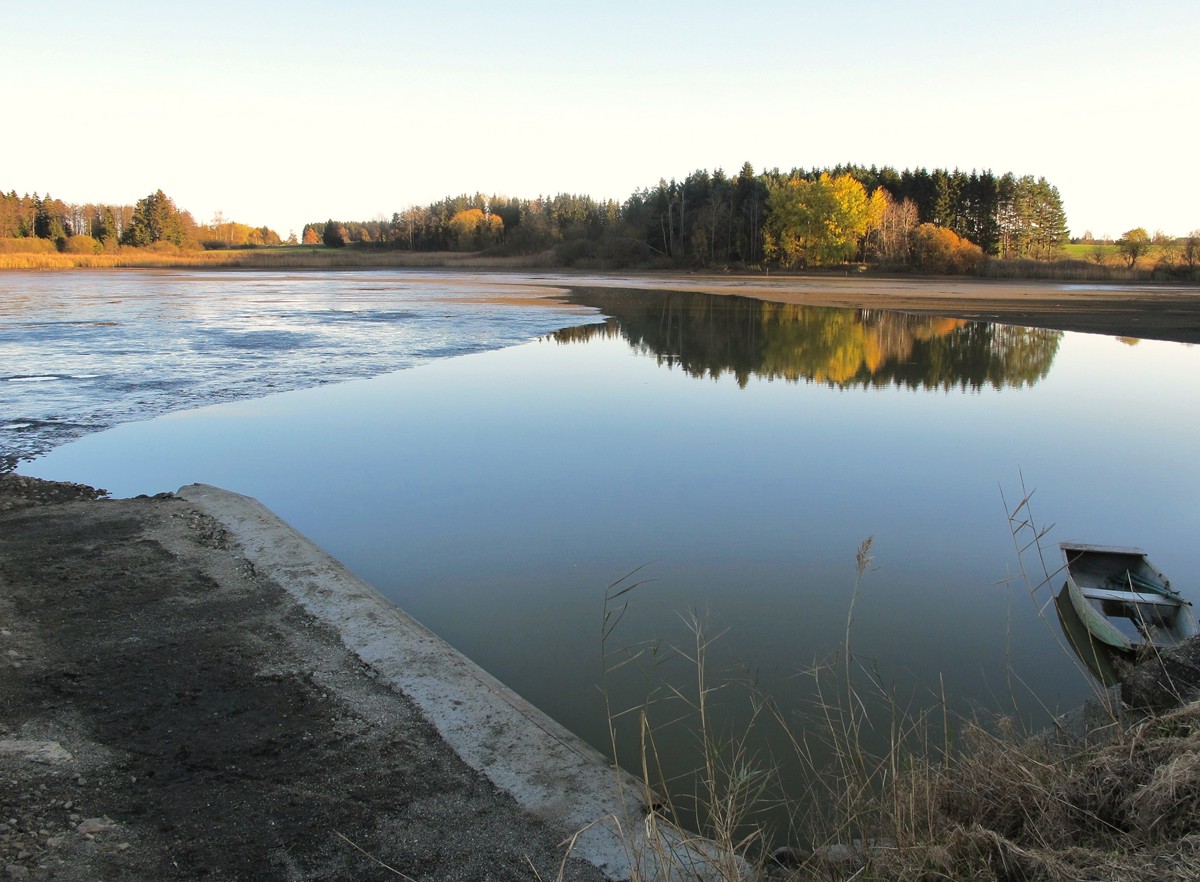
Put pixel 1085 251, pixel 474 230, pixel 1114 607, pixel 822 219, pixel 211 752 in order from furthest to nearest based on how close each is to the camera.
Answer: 1. pixel 474 230
2. pixel 1085 251
3. pixel 822 219
4. pixel 1114 607
5. pixel 211 752

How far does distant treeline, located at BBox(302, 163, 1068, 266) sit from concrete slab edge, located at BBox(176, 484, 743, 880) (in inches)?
2341

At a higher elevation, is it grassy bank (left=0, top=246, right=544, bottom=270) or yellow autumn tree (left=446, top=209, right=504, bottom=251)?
yellow autumn tree (left=446, top=209, right=504, bottom=251)

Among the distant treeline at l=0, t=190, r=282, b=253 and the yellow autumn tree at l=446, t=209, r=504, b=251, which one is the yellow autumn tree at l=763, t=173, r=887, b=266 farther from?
the distant treeline at l=0, t=190, r=282, b=253

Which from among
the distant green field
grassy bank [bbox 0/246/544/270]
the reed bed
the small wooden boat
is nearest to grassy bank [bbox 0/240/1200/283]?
grassy bank [bbox 0/246/544/270]

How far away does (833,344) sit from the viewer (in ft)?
69.6

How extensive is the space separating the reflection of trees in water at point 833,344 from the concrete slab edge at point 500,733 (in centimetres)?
1087

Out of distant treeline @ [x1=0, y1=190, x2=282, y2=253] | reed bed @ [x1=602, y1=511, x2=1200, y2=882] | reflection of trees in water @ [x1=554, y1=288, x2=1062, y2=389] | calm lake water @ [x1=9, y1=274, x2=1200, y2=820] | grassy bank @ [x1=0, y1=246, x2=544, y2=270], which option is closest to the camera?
reed bed @ [x1=602, y1=511, x2=1200, y2=882]

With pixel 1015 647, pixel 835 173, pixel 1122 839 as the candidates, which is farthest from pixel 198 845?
pixel 835 173

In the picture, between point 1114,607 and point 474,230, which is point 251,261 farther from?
point 1114,607

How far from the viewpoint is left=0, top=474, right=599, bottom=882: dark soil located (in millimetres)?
3205

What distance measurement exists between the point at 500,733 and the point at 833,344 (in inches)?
733

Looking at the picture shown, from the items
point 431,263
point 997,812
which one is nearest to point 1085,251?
point 431,263

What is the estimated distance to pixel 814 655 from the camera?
5176 mm

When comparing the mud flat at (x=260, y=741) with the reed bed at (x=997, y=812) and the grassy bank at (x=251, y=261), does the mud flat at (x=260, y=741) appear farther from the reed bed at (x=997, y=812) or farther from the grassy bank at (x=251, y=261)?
the grassy bank at (x=251, y=261)
